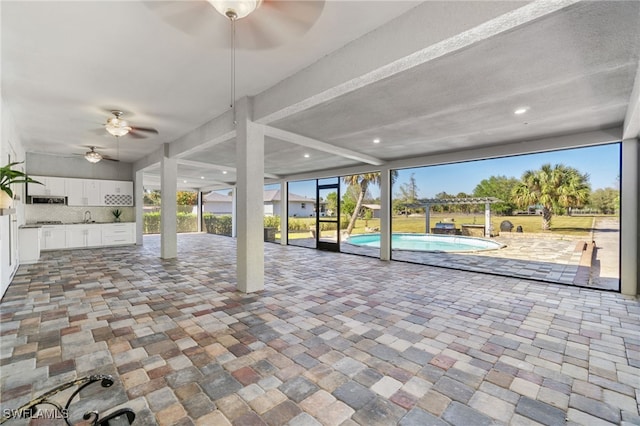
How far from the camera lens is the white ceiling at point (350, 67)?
2236 millimetres

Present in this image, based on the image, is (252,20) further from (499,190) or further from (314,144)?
(499,190)

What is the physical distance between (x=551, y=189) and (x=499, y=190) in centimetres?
188

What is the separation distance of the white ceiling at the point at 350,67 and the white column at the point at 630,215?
60 cm

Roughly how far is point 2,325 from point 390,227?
23.1ft

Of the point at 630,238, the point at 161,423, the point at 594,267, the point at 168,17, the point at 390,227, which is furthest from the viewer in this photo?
the point at 390,227

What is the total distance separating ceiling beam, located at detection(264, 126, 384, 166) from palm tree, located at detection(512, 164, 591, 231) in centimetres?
660

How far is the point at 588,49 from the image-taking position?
8.10 feet

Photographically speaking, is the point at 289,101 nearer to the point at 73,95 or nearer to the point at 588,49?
the point at 588,49

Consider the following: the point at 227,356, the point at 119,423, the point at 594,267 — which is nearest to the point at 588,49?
the point at 227,356

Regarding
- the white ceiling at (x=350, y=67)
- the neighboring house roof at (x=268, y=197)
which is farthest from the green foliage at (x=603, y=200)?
the neighboring house roof at (x=268, y=197)

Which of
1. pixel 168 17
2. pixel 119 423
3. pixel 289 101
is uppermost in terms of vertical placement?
pixel 168 17

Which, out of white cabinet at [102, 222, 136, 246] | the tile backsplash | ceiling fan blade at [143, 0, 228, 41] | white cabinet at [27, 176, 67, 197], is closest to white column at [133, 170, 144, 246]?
white cabinet at [102, 222, 136, 246]

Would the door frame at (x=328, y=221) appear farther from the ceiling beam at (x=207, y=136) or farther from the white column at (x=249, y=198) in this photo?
the white column at (x=249, y=198)

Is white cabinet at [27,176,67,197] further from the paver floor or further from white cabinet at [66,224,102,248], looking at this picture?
the paver floor
